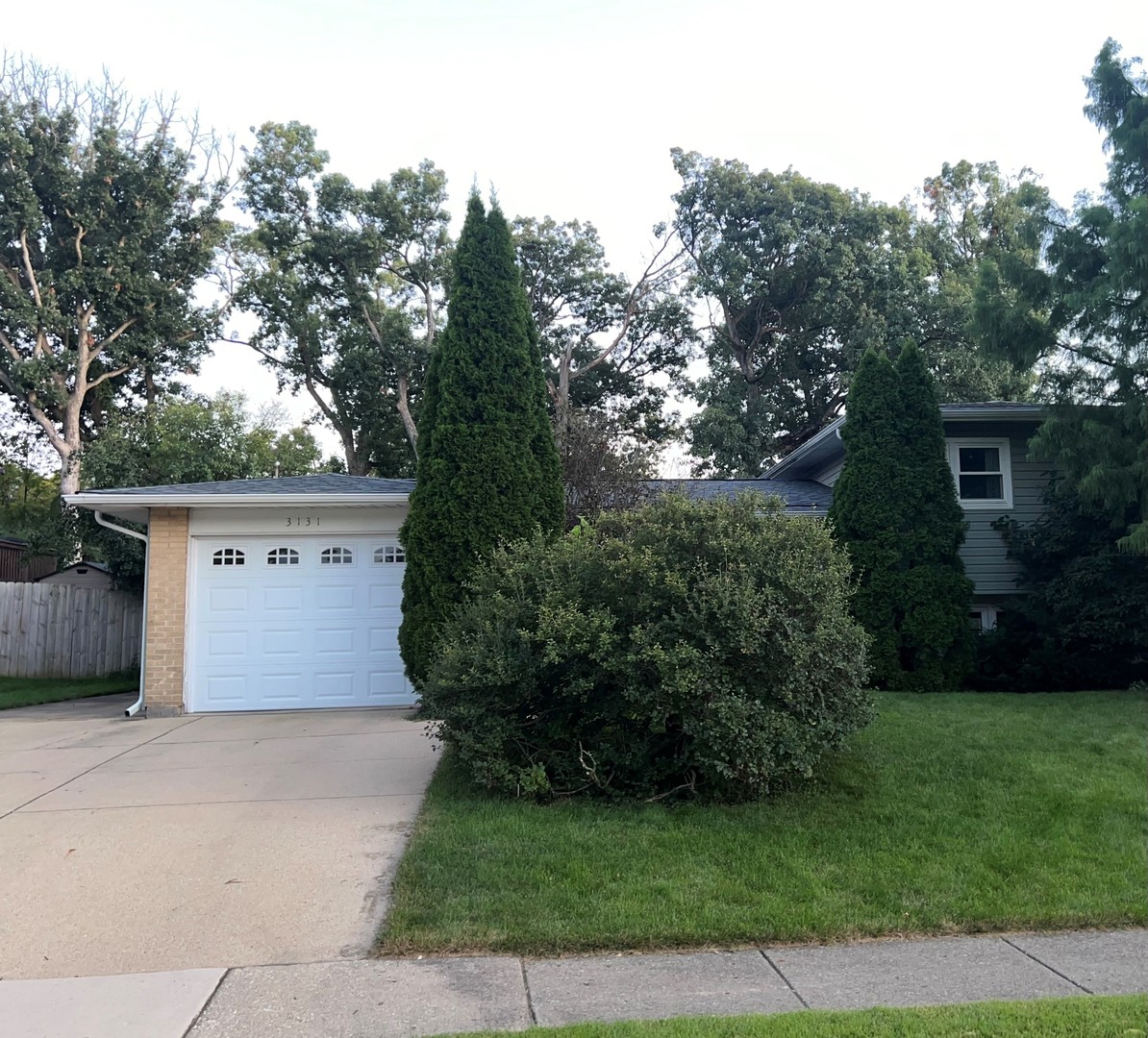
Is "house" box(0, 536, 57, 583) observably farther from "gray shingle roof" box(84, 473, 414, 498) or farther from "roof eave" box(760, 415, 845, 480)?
"roof eave" box(760, 415, 845, 480)

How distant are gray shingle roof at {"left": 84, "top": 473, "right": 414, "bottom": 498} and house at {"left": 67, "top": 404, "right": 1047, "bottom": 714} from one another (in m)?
0.03

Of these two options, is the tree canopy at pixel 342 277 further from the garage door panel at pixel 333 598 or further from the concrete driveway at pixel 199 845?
the concrete driveway at pixel 199 845

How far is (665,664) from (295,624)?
724cm

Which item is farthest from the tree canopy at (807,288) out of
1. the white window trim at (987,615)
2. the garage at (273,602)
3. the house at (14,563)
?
the house at (14,563)

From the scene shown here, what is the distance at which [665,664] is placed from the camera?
228 inches

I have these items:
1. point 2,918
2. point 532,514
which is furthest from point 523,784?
point 532,514

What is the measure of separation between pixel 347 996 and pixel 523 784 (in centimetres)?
259

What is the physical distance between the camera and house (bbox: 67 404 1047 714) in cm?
1138

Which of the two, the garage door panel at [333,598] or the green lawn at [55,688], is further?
the green lawn at [55,688]

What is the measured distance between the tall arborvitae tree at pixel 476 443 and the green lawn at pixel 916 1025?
688 centimetres

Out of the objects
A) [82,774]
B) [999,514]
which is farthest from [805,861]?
[999,514]

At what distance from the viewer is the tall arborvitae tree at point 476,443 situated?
406 inches

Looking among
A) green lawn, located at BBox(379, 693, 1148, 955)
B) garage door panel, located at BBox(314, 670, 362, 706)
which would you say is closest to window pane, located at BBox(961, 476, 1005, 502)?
green lawn, located at BBox(379, 693, 1148, 955)

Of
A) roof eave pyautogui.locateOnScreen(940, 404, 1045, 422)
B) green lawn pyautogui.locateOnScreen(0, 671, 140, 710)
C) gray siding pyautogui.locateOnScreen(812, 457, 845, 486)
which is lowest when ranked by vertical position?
green lawn pyautogui.locateOnScreen(0, 671, 140, 710)
